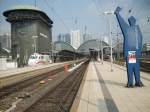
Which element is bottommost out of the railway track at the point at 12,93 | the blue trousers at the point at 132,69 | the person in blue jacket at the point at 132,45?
the railway track at the point at 12,93

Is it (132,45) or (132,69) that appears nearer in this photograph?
(132,45)

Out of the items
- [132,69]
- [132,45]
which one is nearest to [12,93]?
[132,69]

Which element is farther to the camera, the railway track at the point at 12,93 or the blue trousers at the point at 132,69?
the blue trousers at the point at 132,69

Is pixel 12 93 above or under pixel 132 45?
under

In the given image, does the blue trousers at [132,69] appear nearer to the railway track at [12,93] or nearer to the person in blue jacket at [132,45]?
the person in blue jacket at [132,45]

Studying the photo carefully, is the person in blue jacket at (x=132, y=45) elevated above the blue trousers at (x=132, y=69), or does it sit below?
above

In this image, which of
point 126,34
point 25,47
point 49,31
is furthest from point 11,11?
point 126,34

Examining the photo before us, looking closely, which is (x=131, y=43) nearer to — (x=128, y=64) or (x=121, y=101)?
(x=128, y=64)

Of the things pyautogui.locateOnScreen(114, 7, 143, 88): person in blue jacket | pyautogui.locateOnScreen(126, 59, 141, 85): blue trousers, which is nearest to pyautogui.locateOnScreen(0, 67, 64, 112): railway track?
pyautogui.locateOnScreen(126, 59, 141, 85): blue trousers

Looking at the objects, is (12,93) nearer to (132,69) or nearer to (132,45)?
(132,69)

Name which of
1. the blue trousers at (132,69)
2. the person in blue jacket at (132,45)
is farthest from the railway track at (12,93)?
the person in blue jacket at (132,45)

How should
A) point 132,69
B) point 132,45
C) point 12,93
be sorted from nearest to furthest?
point 132,45 → point 132,69 → point 12,93

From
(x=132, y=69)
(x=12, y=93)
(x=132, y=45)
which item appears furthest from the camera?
(x=12, y=93)

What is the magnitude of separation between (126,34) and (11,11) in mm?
148935
